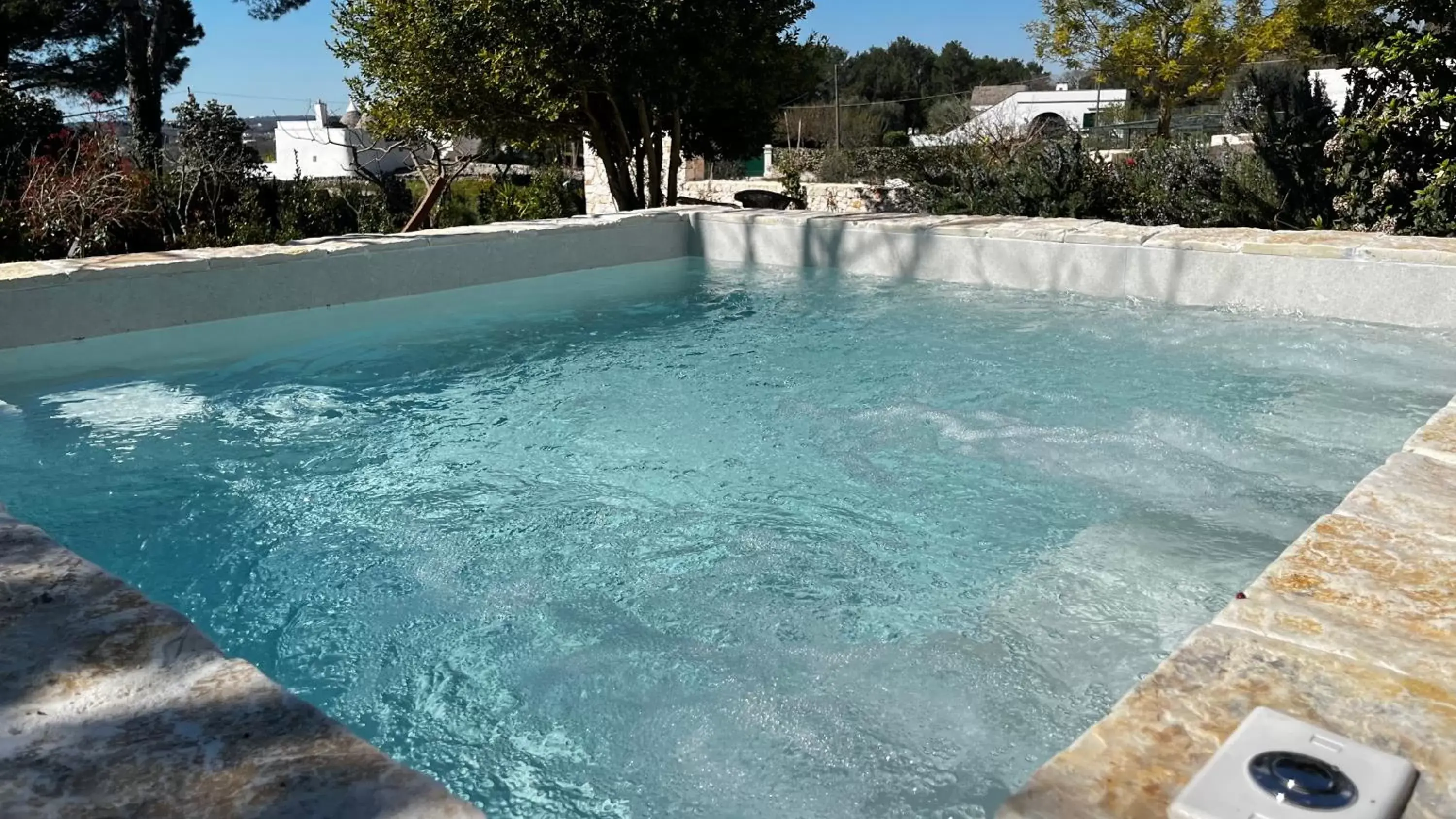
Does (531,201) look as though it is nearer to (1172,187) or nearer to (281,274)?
(281,274)

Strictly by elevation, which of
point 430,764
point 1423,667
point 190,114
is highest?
point 190,114

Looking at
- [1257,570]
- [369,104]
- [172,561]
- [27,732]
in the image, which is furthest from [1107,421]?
[369,104]

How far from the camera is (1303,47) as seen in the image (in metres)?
18.6

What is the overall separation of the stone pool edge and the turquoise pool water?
0.71 metres

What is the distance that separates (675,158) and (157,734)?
11.4m

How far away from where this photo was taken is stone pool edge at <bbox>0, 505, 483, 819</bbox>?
4.88 ft

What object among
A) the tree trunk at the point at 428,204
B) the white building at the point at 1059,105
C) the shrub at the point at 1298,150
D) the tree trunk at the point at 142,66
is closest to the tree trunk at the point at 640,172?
the tree trunk at the point at 428,204

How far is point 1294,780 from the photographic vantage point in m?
1.46

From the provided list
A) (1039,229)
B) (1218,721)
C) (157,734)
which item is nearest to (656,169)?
(1039,229)

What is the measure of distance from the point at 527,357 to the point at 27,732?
4.84 metres

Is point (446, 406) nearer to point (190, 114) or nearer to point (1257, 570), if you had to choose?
point (1257, 570)

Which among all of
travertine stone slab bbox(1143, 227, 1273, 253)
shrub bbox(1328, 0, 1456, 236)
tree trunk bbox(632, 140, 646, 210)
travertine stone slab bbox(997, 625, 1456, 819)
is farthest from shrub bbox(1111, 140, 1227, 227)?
travertine stone slab bbox(997, 625, 1456, 819)

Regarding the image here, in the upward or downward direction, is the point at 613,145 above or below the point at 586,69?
below

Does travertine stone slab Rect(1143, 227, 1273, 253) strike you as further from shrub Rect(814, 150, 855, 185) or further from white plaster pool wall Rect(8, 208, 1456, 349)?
shrub Rect(814, 150, 855, 185)
